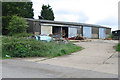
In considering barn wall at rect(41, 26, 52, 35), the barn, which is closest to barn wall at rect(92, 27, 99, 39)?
the barn

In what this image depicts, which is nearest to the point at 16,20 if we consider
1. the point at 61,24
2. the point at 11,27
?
the point at 11,27

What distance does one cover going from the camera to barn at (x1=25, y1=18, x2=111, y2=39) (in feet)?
93.9

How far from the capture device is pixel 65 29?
34469mm

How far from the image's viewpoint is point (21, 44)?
40.9 feet

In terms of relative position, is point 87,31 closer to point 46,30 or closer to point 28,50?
point 46,30

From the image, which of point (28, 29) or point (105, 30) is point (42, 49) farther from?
point (105, 30)

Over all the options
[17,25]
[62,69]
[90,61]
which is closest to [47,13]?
[17,25]

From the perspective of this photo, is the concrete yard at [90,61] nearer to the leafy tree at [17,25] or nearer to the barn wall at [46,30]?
the leafy tree at [17,25]

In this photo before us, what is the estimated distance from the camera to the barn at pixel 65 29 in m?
28.6

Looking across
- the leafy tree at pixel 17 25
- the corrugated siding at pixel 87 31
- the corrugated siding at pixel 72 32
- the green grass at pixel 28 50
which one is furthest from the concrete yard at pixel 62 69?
the corrugated siding at pixel 87 31

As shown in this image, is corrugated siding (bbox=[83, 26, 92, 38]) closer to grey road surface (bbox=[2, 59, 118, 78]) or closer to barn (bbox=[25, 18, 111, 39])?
barn (bbox=[25, 18, 111, 39])

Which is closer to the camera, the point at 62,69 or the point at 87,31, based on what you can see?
the point at 62,69

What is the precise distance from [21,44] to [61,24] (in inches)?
824

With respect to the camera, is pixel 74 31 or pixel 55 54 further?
pixel 74 31
